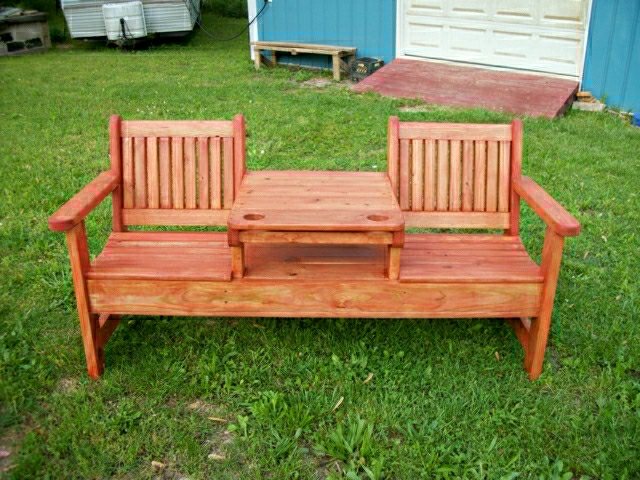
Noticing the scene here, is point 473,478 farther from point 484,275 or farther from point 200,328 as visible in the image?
point 200,328

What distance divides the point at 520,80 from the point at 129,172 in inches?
261

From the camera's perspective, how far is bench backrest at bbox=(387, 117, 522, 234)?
3.71 m

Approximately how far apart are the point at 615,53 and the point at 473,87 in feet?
5.74

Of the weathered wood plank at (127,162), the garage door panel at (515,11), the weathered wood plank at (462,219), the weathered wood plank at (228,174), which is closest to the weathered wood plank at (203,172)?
the weathered wood plank at (228,174)

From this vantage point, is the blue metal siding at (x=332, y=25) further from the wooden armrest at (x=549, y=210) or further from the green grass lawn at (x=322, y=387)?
the wooden armrest at (x=549, y=210)

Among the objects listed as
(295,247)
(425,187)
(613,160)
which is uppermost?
(425,187)

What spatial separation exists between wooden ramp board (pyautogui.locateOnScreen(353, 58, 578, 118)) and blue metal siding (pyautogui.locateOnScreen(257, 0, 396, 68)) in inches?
23.6

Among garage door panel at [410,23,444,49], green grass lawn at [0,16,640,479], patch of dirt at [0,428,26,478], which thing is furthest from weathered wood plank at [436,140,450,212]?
garage door panel at [410,23,444,49]

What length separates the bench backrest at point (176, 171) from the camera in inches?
146

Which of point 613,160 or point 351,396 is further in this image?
point 613,160

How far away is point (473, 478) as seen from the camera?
2.74 meters

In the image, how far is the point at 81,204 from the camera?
3.17 m

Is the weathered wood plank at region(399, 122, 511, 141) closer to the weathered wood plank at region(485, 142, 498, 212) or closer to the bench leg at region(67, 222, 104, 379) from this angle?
the weathered wood plank at region(485, 142, 498, 212)

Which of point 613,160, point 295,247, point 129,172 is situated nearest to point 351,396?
point 295,247
